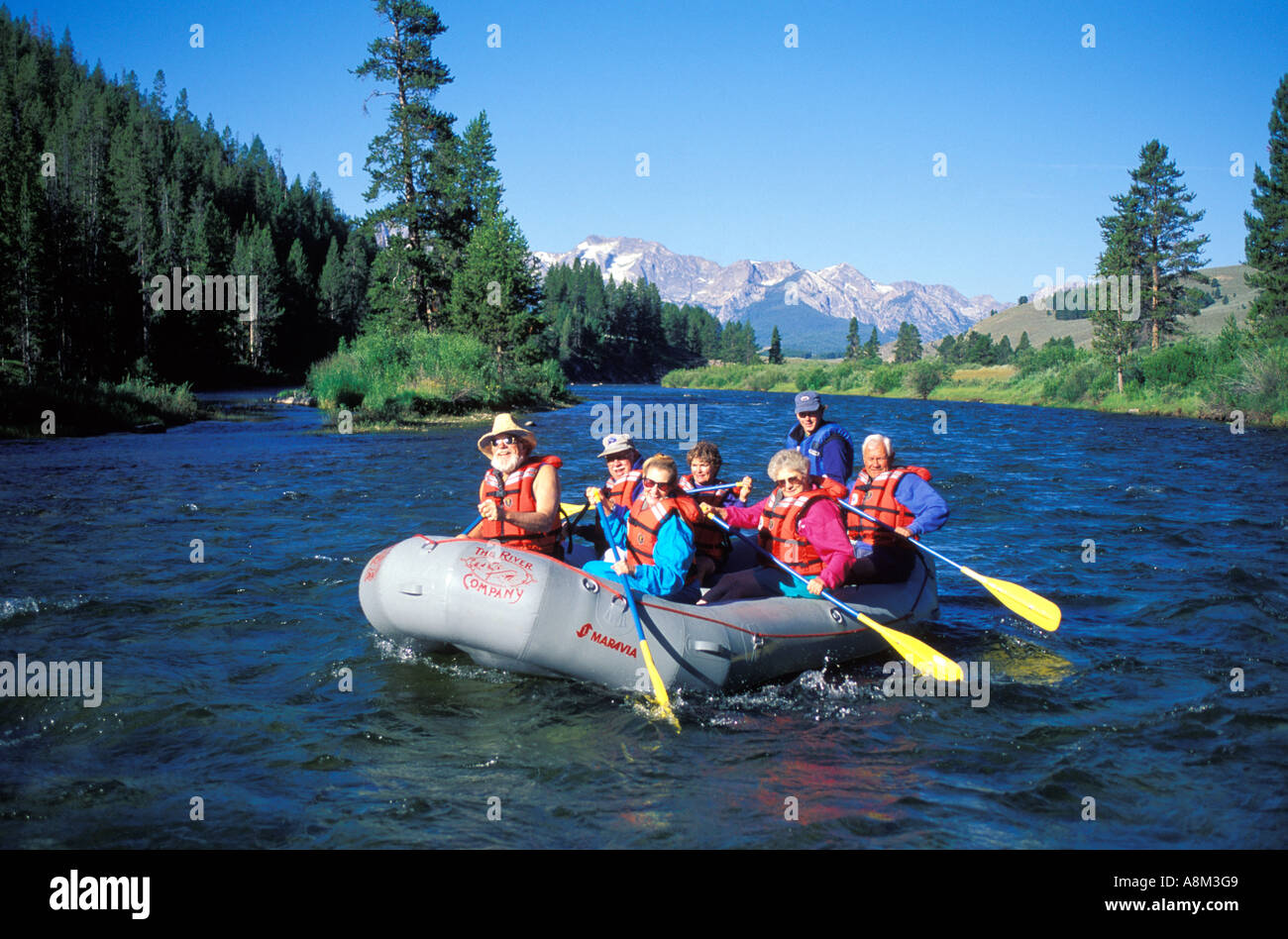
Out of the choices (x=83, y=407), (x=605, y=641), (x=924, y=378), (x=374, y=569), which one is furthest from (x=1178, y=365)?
(x=374, y=569)

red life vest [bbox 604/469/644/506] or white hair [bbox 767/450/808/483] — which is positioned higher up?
white hair [bbox 767/450/808/483]

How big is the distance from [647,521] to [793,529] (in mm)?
1219

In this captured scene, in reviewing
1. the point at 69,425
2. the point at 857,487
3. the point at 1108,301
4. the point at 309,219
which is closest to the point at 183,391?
the point at 69,425

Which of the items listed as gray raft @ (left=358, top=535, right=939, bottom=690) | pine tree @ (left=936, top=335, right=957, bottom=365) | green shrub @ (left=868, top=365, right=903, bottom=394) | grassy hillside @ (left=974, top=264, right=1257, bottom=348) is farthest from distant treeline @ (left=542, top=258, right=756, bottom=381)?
gray raft @ (left=358, top=535, right=939, bottom=690)

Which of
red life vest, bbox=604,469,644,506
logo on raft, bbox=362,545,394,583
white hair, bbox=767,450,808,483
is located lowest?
logo on raft, bbox=362,545,394,583

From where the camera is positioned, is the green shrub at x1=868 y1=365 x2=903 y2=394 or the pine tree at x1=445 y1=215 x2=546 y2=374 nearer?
the pine tree at x1=445 y1=215 x2=546 y2=374

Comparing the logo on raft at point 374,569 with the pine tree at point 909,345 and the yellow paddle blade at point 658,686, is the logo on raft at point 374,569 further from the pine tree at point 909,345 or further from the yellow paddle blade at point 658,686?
the pine tree at point 909,345

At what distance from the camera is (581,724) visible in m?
6.11

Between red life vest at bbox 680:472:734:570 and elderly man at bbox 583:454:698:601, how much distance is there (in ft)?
2.31

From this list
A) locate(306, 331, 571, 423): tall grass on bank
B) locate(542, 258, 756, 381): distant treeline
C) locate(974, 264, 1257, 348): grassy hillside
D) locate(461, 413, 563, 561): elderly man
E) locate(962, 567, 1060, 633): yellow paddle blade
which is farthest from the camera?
locate(974, 264, 1257, 348): grassy hillside

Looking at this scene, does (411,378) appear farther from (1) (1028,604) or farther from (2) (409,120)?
(1) (1028,604)

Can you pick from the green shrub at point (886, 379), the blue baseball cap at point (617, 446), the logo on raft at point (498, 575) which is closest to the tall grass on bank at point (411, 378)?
the blue baseball cap at point (617, 446)

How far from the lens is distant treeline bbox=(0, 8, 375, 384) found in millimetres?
29625

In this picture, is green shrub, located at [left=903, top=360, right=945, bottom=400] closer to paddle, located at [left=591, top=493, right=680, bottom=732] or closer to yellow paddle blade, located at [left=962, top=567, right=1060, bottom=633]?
yellow paddle blade, located at [left=962, top=567, right=1060, bottom=633]
